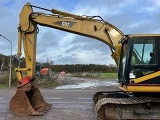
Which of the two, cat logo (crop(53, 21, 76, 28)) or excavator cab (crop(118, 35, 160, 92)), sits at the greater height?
cat logo (crop(53, 21, 76, 28))

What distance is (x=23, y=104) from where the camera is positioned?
12102 millimetres

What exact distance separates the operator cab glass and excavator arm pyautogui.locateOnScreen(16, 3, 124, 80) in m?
3.37

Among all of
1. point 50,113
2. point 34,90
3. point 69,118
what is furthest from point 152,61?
point 34,90

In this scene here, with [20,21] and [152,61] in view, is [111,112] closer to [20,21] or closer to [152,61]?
[152,61]

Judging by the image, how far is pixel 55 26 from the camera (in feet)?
45.8

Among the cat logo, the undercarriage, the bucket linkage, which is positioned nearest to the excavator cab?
the undercarriage

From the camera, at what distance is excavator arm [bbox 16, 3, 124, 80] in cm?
1364

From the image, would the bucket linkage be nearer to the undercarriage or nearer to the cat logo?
the cat logo

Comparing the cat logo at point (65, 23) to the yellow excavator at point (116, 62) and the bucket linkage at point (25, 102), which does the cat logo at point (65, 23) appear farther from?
the bucket linkage at point (25, 102)

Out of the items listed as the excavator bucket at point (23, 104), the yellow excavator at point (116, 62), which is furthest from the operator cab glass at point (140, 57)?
the excavator bucket at point (23, 104)

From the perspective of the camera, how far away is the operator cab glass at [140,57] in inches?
393

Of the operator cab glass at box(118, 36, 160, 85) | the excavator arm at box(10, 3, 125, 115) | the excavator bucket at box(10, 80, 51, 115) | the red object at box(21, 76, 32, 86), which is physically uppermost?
the excavator arm at box(10, 3, 125, 115)

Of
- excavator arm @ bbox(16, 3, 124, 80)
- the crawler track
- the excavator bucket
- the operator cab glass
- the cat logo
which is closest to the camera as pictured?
the crawler track

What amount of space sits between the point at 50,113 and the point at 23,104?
3.14 ft
